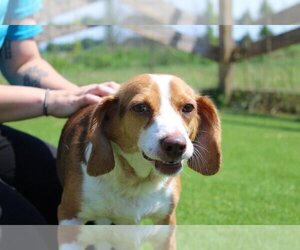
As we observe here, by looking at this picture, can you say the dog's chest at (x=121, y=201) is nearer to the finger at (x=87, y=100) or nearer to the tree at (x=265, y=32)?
the finger at (x=87, y=100)

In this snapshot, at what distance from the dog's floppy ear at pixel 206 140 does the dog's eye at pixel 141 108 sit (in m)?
0.23

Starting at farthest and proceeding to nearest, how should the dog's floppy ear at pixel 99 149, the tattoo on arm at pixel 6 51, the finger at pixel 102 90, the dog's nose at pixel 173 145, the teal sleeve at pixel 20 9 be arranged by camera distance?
the tattoo on arm at pixel 6 51
the teal sleeve at pixel 20 9
the finger at pixel 102 90
the dog's floppy ear at pixel 99 149
the dog's nose at pixel 173 145

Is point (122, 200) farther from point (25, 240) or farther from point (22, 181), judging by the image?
point (22, 181)

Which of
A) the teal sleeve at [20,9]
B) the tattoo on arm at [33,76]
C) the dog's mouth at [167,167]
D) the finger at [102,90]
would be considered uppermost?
the teal sleeve at [20,9]

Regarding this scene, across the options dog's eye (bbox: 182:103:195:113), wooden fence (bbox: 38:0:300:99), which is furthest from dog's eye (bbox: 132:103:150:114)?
wooden fence (bbox: 38:0:300:99)

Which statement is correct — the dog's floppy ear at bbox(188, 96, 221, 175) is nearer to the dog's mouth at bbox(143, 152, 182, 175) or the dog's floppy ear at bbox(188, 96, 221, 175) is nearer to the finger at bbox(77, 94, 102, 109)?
the dog's mouth at bbox(143, 152, 182, 175)

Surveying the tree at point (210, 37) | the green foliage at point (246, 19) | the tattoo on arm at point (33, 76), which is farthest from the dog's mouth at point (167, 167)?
the tree at point (210, 37)

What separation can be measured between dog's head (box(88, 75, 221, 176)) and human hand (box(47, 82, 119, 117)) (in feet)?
0.75

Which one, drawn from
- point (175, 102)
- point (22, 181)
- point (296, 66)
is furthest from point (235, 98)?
point (175, 102)

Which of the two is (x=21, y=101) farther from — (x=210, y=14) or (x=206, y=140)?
(x=210, y=14)

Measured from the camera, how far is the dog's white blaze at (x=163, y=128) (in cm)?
171

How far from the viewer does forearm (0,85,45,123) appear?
2236 mm

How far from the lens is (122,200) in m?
1.99

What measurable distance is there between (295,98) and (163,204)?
6.13m
